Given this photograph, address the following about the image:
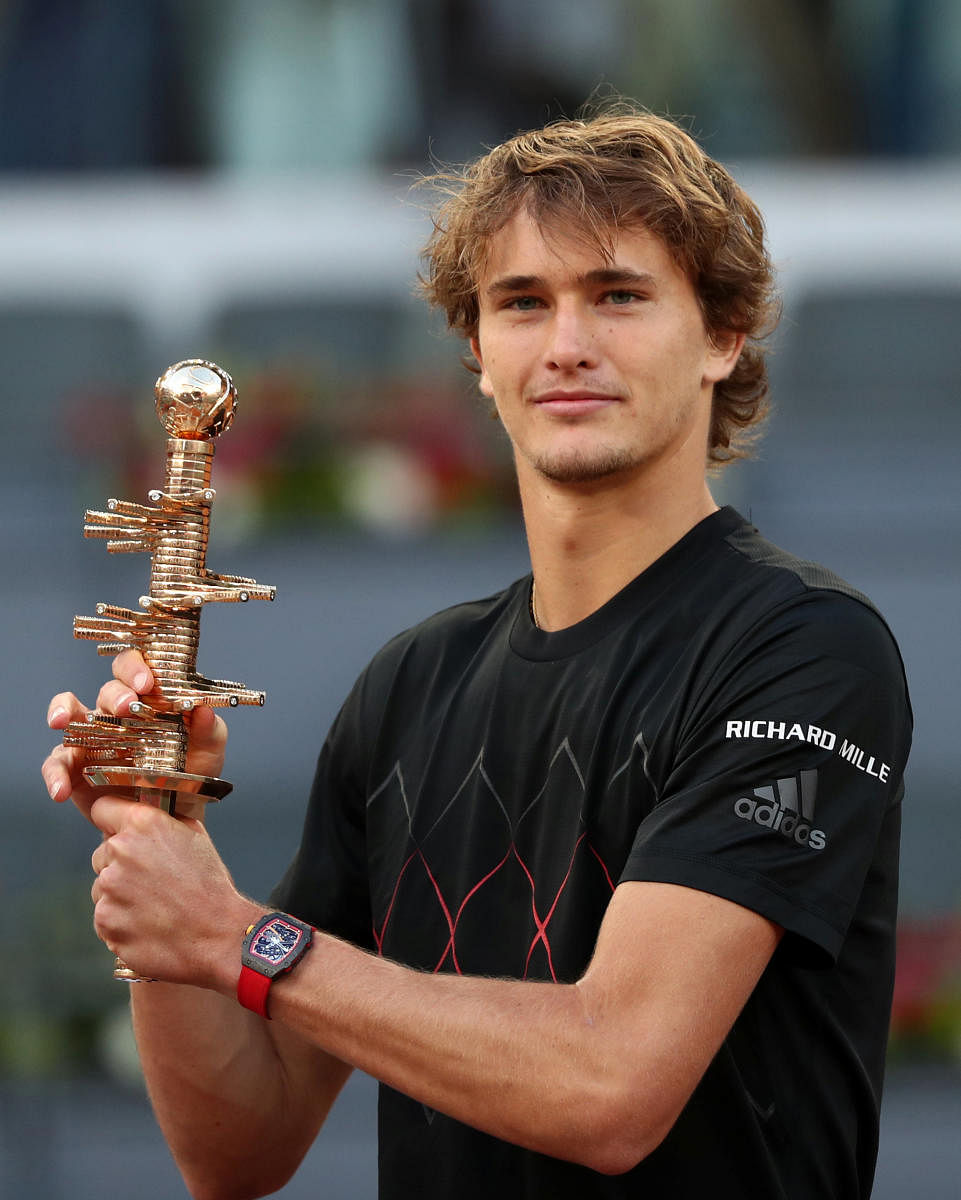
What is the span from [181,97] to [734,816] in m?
6.41

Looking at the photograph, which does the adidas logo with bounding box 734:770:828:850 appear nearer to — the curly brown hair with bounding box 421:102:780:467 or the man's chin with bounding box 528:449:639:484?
the man's chin with bounding box 528:449:639:484

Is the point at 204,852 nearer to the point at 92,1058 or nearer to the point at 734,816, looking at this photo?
the point at 734,816

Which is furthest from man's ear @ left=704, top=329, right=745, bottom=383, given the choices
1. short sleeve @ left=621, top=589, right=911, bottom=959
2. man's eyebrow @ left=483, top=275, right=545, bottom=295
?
short sleeve @ left=621, top=589, right=911, bottom=959

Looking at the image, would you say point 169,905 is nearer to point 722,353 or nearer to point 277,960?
point 277,960

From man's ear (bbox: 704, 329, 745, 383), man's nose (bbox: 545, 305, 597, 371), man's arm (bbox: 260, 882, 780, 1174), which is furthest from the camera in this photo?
man's ear (bbox: 704, 329, 745, 383)

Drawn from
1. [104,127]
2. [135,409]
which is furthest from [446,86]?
[135,409]

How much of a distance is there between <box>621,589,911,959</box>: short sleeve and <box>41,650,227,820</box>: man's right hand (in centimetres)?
69

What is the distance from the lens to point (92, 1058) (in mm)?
6184

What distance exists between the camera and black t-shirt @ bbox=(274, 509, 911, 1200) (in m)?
2.31

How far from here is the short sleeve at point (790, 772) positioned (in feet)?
7.45

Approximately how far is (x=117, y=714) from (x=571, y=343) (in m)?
0.85

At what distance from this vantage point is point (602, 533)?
276cm

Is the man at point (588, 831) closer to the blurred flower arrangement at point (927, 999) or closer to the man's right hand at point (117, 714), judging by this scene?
the man's right hand at point (117, 714)

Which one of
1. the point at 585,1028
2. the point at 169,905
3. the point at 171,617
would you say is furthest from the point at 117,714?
the point at 585,1028
